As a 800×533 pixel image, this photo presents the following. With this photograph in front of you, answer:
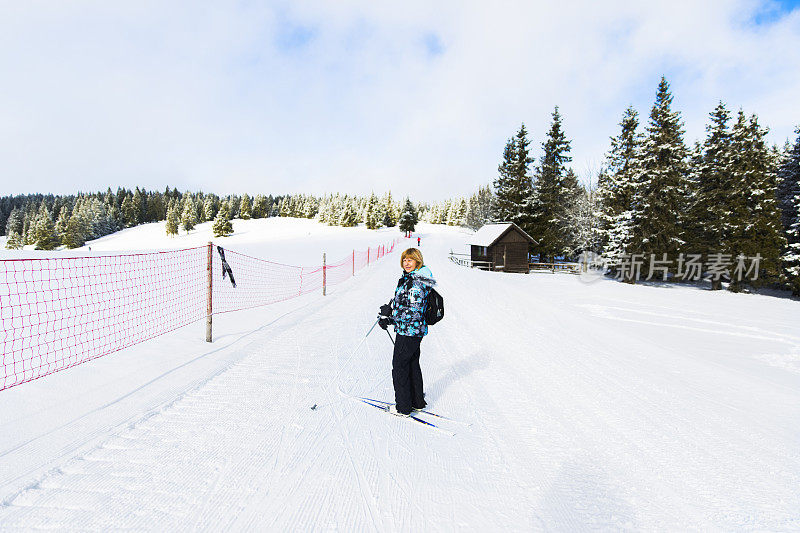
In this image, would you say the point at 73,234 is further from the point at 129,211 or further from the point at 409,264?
the point at 409,264

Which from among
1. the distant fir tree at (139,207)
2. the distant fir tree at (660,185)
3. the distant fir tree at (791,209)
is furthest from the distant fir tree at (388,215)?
the distant fir tree at (139,207)

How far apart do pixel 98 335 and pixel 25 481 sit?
15.4 ft

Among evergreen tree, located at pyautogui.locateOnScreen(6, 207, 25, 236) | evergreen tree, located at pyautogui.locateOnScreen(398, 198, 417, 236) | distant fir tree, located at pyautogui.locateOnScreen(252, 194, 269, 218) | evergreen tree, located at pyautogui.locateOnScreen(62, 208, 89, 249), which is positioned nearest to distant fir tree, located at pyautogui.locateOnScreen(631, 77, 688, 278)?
evergreen tree, located at pyautogui.locateOnScreen(398, 198, 417, 236)

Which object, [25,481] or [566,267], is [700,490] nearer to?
[25,481]

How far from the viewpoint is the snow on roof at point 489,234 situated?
29484 millimetres

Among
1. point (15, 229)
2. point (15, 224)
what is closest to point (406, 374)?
point (15, 229)

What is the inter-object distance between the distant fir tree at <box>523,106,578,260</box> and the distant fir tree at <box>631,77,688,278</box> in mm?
8131

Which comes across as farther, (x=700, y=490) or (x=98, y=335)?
(x=98, y=335)

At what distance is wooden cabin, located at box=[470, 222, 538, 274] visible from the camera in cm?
2972

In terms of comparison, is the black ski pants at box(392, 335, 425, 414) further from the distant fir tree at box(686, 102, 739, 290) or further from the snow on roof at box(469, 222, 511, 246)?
the distant fir tree at box(686, 102, 739, 290)

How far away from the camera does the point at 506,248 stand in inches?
1182

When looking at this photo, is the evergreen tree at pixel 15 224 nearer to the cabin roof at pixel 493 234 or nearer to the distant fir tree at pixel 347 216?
the distant fir tree at pixel 347 216

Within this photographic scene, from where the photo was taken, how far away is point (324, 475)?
2654 millimetres

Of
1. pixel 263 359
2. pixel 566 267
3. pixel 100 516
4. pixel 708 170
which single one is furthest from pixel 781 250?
pixel 100 516
